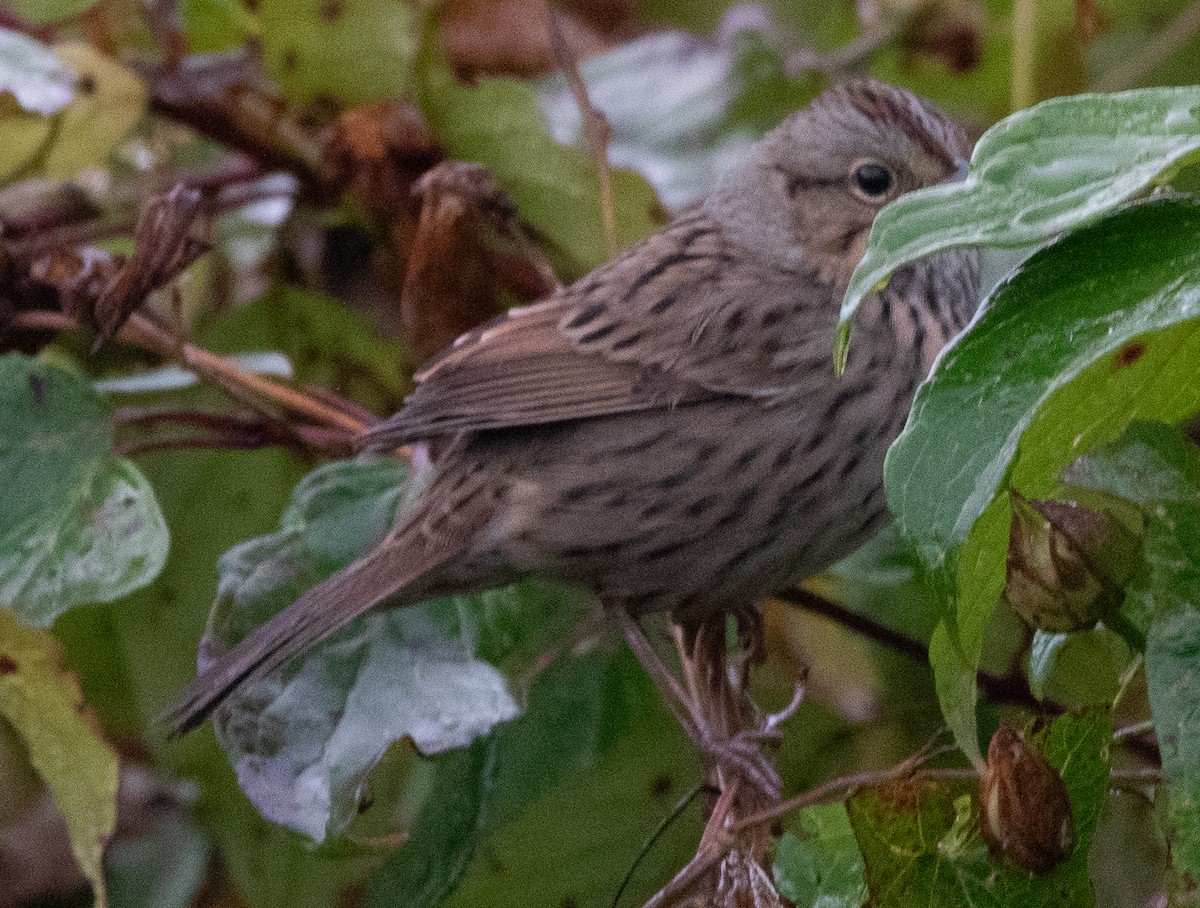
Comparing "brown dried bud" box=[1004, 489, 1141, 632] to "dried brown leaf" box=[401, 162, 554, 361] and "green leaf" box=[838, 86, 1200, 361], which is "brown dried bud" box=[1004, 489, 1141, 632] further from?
"dried brown leaf" box=[401, 162, 554, 361]

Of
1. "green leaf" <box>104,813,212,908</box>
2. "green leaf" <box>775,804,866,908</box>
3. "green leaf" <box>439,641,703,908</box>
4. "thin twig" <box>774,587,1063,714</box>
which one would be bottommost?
"green leaf" <box>104,813,212,908</box>

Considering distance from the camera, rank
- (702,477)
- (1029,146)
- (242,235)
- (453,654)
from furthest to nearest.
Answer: (242,235), (702,477), (453,654), (1029,146)

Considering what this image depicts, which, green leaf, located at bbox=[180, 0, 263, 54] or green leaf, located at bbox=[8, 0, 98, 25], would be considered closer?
green leaf, located at bbox=[8, 0, 98, 25]

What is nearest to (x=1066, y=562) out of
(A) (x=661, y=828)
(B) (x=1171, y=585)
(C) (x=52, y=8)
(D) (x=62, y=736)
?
(B) (x=1171, y=585)

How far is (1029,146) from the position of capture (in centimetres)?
90

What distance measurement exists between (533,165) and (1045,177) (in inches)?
50.5

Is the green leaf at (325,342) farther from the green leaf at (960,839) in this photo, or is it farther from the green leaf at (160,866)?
the green leaf at (960,839)

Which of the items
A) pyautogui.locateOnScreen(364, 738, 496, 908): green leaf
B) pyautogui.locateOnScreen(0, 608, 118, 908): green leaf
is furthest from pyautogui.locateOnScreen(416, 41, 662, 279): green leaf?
pyautogui.locateOnScreen(0, 608, 118, 908): green leaf

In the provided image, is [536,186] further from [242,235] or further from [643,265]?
[242,235]

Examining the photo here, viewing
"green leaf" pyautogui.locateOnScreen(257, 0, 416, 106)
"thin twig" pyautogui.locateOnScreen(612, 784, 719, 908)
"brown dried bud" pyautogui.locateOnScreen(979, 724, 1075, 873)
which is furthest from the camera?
"green leaf" pyautogui.locateOnScreen(257, 0, 416, 106)

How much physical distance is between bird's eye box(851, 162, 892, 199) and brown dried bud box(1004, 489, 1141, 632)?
89 cm

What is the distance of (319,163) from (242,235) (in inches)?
9.3

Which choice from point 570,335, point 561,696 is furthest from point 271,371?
point 561,696

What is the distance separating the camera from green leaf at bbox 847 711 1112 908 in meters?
1.07
